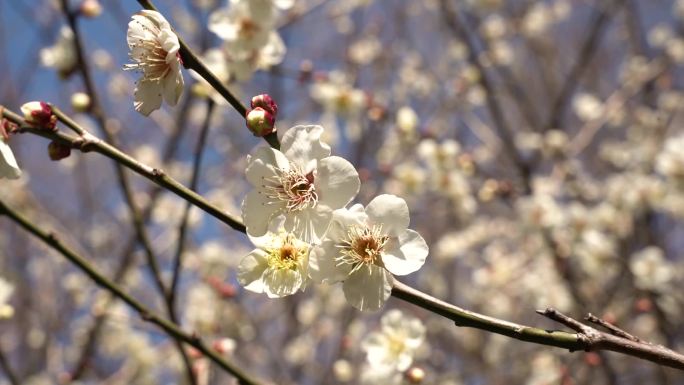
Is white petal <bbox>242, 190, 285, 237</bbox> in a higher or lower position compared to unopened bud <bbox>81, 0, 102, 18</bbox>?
lower

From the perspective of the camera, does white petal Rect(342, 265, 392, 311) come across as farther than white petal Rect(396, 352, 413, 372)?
No

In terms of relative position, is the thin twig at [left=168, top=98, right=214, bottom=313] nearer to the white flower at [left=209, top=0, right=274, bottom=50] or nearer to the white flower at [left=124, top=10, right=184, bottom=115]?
the white flower at [left=209, top=0, right=274, bottom=50]

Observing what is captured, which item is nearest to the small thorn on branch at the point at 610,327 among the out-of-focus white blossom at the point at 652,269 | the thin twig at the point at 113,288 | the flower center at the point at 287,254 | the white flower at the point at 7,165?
the flower center at the point at 287,254

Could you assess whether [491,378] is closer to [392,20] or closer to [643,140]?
[643,140]

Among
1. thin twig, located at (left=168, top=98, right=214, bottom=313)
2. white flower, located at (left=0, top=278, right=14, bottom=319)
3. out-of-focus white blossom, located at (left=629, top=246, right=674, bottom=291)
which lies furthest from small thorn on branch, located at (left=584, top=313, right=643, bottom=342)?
out-of-focus white blossom, located at (left=629, top=246, right=674, bottom=291)

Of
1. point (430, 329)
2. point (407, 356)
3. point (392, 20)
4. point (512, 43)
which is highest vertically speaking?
point (512, 43)

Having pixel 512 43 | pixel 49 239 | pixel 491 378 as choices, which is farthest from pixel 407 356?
pixel 512 43

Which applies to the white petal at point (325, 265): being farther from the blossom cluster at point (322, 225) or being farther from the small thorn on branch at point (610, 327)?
the small thorn on branch at point (610, 327)

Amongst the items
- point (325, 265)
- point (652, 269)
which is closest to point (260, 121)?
point (325, 265)
